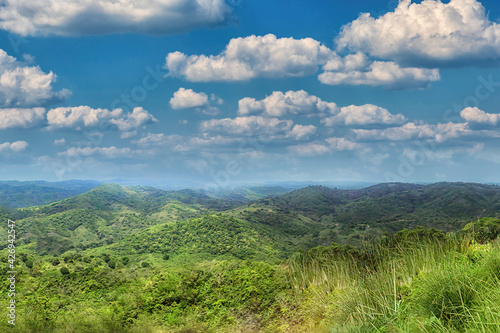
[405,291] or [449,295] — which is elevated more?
[449,295]

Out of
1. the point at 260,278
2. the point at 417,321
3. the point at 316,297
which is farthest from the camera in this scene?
the point at 260,278

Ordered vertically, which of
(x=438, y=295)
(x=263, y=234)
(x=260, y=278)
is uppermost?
A: (x=438, y=295)

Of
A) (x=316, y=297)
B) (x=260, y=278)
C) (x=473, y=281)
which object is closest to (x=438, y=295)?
(x=473, y=281)

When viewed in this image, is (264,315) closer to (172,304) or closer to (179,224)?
(172,304)

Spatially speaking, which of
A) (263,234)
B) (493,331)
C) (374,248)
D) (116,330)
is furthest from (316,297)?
(263,234)

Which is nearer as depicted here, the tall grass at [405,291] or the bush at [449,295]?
the tall grass at [405,291]

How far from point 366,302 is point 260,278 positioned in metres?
5.58

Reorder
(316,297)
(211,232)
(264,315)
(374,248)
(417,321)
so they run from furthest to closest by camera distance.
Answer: (211,232) < (374,248) < (264,315) < (316,297) < (417,321)

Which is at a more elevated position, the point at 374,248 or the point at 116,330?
the point at 374,248

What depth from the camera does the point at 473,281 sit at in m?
6.39

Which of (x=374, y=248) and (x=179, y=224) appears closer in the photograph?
(x=374, y=248)

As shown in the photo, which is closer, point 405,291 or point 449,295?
point 449,295

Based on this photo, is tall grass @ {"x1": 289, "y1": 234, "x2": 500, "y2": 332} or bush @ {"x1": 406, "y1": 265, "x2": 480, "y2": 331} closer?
tall grass @ {"x1": 289, "y1": 234, "x2": 500, "y2": 332}

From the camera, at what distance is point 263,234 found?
175625 mm
